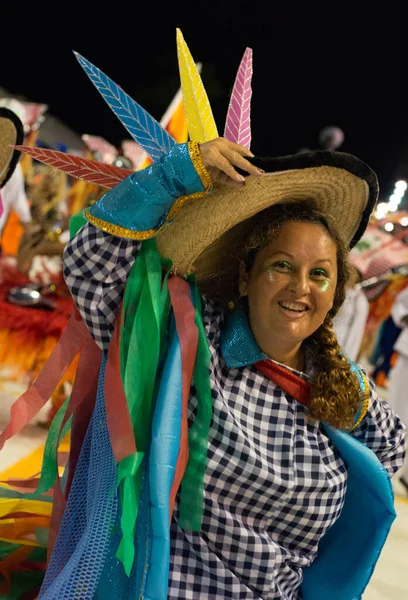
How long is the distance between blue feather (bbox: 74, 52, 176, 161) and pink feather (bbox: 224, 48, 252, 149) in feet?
0.60

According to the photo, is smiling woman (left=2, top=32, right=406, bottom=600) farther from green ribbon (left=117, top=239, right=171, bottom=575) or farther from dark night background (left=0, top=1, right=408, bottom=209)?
dark night background (left=0, top=1, right=408, bottom=209)

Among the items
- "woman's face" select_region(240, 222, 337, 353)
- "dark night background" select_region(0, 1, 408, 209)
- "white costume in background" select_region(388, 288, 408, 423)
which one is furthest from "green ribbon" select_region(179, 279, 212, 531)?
"dark night background" select_region(0, 1, 408, 209)

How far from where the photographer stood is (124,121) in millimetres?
1339

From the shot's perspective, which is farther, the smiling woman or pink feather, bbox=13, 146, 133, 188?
pink feather, bbox=13, 146, 133, 188

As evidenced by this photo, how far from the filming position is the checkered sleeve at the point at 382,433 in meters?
1.59

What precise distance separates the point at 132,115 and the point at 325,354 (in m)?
0.75

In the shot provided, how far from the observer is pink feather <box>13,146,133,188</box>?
131 centimetres

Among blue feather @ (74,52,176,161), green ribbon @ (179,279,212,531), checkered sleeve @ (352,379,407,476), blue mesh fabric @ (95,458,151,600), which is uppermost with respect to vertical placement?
blue feather @ (74,52,176,161)

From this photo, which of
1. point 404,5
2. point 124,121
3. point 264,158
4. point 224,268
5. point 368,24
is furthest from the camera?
point 368,24

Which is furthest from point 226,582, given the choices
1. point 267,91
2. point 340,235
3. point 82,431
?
point 267,91

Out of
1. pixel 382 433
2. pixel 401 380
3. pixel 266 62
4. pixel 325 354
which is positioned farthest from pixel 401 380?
pixel 266 62

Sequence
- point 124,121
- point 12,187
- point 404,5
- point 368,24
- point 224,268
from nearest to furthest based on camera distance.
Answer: point 124,121
point 224,268
point 12,187
point 404,5
point 368,24

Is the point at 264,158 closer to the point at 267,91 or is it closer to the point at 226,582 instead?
the point at 226,582

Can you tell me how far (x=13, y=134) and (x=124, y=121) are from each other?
167cm
